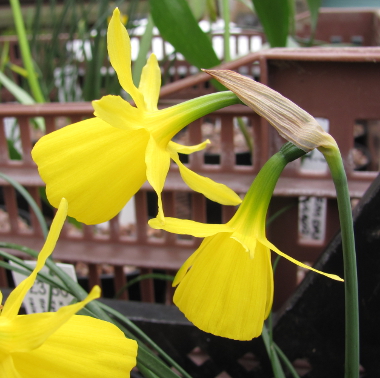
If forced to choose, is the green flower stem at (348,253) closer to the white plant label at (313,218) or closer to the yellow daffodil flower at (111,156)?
the yellow daffodil flower at (111,156)

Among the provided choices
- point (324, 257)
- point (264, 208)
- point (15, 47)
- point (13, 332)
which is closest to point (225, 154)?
point (324, 257)

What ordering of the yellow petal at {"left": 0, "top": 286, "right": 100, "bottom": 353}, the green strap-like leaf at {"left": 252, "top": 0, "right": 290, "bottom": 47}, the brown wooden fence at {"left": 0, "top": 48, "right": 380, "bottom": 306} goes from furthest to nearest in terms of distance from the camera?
1. the green strap-like leaf at {"left": 252, "top": 0, "right": 290, "bottom": 47}
2. the brown wooden fence at {"left": 0, "top": 48, "right": 380, "bottom": 306}
3. the yellow petal at {"left": 0, "top": 286, "right": 100, "bottom": 353}

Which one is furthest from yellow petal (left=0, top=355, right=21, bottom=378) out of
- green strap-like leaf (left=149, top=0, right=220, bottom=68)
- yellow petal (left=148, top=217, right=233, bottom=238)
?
green strap-like leaf (left=149, top=0, right=220, bottom=68)

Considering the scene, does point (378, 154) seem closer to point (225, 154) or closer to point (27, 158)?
point (225, 154)

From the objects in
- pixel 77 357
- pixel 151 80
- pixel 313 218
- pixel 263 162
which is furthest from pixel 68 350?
pixel 313 218

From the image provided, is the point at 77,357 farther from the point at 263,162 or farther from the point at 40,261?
the point at 263,162

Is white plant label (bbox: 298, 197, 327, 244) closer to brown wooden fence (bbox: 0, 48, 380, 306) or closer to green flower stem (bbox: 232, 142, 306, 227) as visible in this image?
brown wooden fence (bbox: 0, 48, 380, 306)
